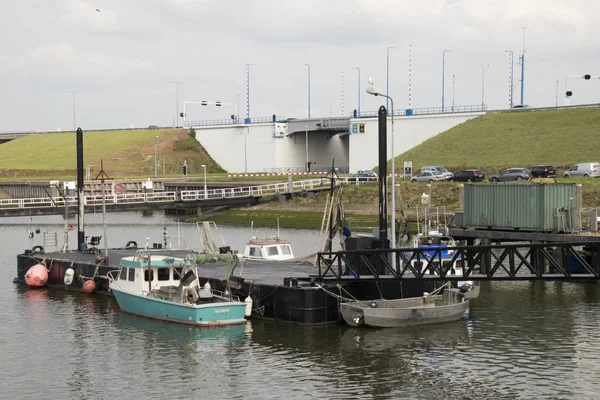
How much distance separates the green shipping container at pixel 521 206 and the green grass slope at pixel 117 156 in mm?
94058

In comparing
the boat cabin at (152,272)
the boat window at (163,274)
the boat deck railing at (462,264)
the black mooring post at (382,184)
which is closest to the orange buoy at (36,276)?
the boat cabin at (152,272)

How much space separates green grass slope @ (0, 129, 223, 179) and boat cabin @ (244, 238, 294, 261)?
9556cm

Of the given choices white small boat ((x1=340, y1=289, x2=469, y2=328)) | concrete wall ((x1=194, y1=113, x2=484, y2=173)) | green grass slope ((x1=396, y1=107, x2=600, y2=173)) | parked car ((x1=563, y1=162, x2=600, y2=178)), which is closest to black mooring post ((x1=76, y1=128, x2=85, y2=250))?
white small boat ((x1=340, y1=289, x2=469, y2=328))

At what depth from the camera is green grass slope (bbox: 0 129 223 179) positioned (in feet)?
496

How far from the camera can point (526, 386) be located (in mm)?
30547

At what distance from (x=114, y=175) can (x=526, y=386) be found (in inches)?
4690

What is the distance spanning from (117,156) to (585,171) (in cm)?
9300

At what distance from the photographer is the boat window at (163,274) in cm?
4375

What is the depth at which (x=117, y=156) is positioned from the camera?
15712 cm

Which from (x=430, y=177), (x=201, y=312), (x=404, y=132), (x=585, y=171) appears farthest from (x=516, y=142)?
(x=201, y=312)

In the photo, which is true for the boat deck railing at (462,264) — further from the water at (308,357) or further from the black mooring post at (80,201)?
the black mooring post at (80,201)

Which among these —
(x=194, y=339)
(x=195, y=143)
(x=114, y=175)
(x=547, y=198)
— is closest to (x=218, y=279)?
(x=194, y=339)

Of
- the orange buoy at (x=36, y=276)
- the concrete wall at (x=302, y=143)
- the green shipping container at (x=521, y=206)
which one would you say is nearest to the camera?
the green shipping container at (x=521, y=206)

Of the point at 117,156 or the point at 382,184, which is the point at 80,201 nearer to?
the point at 382,184
